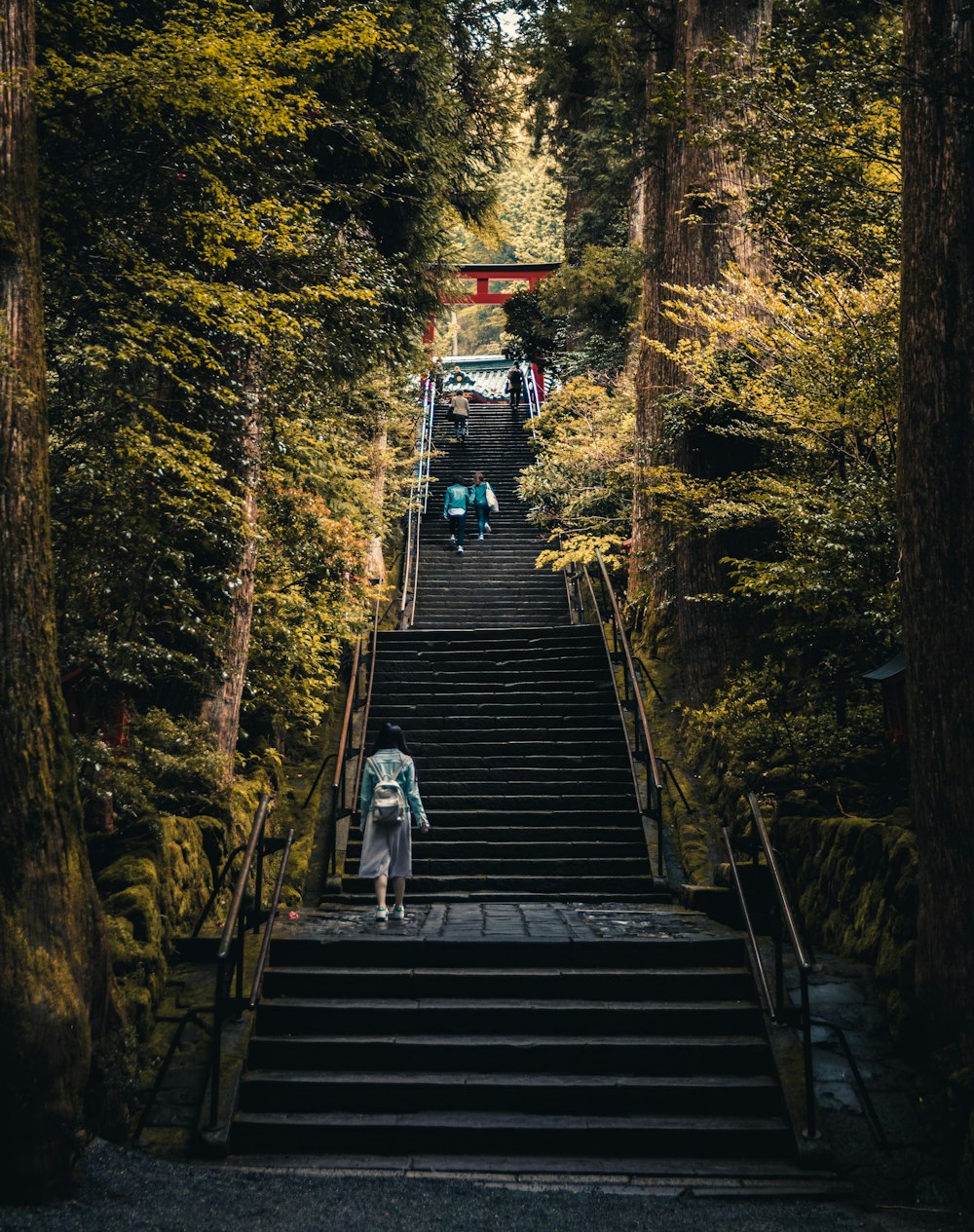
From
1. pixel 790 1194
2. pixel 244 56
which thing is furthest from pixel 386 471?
pixel 790 1194

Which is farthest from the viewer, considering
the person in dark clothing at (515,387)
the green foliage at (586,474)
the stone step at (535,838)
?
the person in dark clothing at (515,387)

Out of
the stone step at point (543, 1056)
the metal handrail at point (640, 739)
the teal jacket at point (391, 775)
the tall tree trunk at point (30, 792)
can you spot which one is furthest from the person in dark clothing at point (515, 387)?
the stone step at point (543, 1056)

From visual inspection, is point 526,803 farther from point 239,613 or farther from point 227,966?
point 227,966

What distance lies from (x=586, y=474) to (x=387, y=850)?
35.9 feet

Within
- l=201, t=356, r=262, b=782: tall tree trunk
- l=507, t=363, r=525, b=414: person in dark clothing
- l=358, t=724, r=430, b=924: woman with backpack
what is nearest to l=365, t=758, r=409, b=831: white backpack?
l=358, t=724, r=430, b=924: woman with backpack

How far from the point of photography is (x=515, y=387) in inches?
1106

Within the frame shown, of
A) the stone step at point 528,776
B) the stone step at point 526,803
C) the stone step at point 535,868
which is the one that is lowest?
the stone step at point 535,868

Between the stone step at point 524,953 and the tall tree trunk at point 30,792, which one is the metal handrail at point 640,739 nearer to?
the stone step at point 524,953

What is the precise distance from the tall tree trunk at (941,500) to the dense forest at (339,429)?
0.02 metres

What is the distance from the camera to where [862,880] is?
21.8ft

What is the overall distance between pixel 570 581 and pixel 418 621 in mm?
2658

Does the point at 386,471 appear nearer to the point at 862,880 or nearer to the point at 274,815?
the point at 274,815

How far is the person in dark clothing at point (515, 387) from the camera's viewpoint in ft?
90.9

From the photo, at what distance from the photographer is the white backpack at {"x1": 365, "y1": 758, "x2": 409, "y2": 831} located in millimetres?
7344
